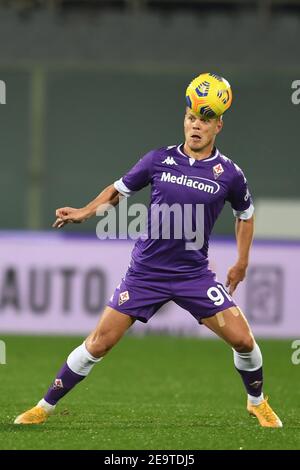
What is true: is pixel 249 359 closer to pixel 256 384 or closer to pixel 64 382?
pixel 256 384

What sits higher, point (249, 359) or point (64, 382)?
point (249, 359)

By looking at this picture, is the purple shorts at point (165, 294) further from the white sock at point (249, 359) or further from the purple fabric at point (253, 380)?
the purple fabric at point (253, 380)

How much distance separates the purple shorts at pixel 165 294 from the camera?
763 cm

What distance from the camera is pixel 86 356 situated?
764 centimetres

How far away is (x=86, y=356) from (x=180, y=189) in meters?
1.23

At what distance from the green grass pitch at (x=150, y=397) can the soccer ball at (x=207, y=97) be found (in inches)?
80.3

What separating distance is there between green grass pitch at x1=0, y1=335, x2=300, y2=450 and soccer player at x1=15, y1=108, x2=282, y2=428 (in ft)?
1.73

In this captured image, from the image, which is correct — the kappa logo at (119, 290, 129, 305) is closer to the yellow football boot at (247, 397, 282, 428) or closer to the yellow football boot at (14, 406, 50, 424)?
the yellow football boot at (14, 406, 50, 424)

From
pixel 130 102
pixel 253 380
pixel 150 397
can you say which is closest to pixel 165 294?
pixel 253 380

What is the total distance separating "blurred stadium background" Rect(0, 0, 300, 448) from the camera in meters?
17.1

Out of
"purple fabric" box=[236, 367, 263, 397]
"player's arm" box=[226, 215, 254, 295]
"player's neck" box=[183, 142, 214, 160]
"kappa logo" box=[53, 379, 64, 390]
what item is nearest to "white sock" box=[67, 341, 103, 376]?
"kappa logo" box=[53, 379, 64, 390]

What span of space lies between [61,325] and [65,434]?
7.73 m

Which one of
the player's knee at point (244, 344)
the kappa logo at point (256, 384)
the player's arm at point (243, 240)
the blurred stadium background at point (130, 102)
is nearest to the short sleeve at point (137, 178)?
the player's arm at point (243, 240)

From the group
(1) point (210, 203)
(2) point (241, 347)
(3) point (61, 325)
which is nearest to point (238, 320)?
(2) point (241, 347)
